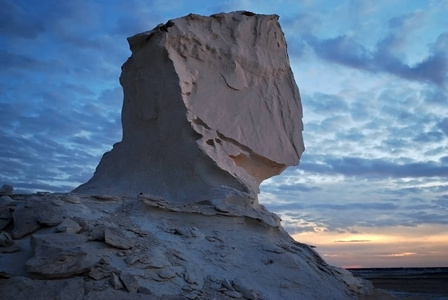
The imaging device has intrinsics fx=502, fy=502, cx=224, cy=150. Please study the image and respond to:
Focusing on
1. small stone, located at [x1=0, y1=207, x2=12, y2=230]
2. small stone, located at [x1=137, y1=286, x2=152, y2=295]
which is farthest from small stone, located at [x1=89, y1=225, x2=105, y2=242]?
small stone, located at [x1=0, y1=207, x2=12, y2=230]

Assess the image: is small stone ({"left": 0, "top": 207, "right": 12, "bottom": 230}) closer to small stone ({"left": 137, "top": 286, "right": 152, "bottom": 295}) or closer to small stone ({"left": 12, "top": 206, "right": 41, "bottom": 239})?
small stone ({"left": 12, "top": 206, "right": 41, "bottom": 239})

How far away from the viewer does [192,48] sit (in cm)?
1163

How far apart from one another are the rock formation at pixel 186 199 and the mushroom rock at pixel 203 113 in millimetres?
31

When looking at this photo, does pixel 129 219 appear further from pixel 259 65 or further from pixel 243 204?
pixel 259 65

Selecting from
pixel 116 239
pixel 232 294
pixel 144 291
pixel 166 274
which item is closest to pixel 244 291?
pixel 232 294

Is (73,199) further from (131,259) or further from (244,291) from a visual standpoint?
(244,291)

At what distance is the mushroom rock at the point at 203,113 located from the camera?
35.6ft

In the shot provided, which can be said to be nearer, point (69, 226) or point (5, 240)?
point (5, 240)

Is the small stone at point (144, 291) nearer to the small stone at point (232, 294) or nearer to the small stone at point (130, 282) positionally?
the small stone at point (130, 282)

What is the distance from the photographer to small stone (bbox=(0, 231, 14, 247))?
23.9 ft

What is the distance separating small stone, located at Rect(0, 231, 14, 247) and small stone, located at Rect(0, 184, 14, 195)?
6.77ft

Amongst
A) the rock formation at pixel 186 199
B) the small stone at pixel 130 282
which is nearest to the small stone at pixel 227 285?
the rock formation at pixel 186 199

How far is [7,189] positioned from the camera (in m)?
9.54

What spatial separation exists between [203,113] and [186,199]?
2073 millimetres
